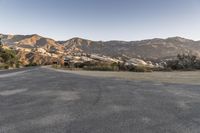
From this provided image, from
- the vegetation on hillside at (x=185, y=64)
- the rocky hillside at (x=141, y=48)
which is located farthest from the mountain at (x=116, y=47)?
the vegetation on hillside at (x=185, y=64)

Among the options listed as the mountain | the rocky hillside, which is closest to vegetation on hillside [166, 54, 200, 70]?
the mountain

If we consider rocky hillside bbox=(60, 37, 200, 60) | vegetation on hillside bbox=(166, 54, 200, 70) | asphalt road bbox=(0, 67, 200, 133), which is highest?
rocky hillside bbox=(60, 37, 200, 60)

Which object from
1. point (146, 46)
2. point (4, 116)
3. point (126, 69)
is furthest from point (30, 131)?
point (146, 46)

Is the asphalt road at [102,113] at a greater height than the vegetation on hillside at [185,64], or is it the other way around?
the vegetation on hillside at [185,64]

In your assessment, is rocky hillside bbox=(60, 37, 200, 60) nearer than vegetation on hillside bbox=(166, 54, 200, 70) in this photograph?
No

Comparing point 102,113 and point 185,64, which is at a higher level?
point 185,64

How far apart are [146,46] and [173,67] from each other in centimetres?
12087

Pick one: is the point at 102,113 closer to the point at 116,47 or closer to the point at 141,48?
the point at 141,48

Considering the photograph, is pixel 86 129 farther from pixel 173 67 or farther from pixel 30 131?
pixel 173 67

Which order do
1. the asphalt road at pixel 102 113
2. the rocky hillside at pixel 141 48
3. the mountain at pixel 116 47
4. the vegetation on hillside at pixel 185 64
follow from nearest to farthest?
the asphalt road at pixel 102 113
the vegetation on hillside at pixel 185 64
the mountain at pixel 116 47
the rocky hillside at pixel 141 48

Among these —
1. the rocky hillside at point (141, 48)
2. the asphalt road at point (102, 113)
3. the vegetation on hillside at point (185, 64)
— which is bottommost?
the asphalt road at point (102, 113)

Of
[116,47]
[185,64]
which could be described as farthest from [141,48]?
[185,64]

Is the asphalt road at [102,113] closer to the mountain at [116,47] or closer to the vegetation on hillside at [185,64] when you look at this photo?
the vegetation on hillside at [185,64]

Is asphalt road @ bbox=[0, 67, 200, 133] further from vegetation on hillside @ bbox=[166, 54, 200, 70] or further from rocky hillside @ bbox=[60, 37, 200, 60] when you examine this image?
rocky hillside @ bbox=[60, 37, 200, 60]
